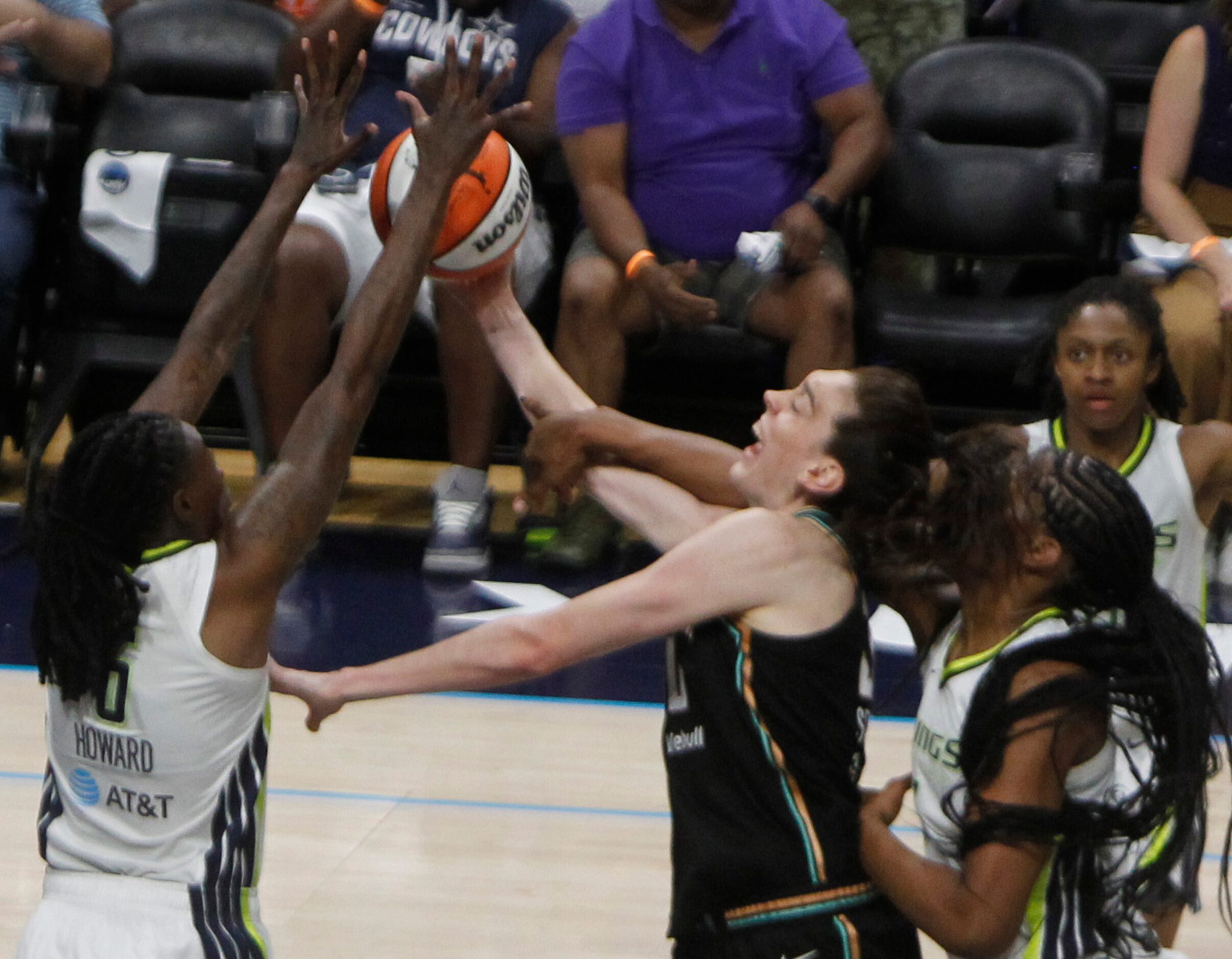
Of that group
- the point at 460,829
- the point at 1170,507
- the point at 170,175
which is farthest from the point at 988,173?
the point at 460,829

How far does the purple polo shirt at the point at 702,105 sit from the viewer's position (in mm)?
5336

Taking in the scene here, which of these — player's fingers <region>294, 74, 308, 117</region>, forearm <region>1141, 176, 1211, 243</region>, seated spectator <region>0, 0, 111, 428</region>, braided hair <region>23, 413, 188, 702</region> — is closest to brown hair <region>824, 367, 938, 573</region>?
braided hair <region>23, 413, 188, 702</region>

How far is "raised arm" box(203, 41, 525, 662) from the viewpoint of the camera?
2.28m

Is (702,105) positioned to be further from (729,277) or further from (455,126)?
(455,126)

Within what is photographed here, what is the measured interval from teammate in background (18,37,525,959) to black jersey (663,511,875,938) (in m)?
0.54

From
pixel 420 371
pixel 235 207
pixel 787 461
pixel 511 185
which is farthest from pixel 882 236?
pixel 787 461

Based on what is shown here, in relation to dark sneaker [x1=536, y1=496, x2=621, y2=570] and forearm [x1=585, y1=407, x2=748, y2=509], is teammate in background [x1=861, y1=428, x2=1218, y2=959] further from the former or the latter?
dark sneaker [x1=536, y1=496, x2=621, y2=570]

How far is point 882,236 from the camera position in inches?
228

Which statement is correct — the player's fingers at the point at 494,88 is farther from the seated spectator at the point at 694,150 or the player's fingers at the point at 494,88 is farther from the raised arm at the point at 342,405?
the seated spectator at the point at 694,150

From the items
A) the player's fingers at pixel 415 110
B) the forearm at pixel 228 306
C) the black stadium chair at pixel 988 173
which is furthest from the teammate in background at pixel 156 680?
the black stadium chair at pixel 988 173

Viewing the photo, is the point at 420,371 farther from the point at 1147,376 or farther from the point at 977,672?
the point at 977,672

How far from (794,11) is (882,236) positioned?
76 cm

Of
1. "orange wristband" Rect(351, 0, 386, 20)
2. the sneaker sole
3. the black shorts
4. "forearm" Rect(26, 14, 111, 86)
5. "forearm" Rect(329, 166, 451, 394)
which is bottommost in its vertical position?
the sneaker sole

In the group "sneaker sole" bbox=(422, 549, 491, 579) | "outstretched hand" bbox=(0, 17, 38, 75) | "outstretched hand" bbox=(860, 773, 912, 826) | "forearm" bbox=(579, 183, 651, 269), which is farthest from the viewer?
"sneaker sole" bbox=(422, 549, 491, 579)
